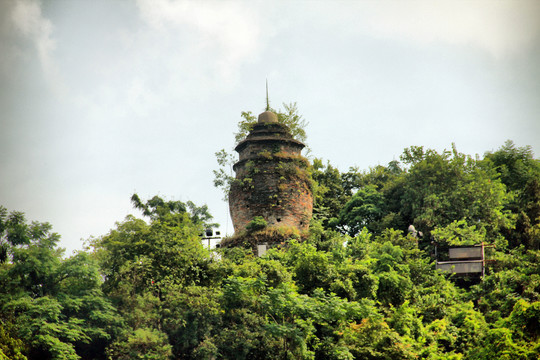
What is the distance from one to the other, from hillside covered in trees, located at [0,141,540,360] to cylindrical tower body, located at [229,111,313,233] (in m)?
1.60

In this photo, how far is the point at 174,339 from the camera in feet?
67.7

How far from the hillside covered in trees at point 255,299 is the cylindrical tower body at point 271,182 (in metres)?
1.60

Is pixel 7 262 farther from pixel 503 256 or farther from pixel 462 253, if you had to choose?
pixel 503 256

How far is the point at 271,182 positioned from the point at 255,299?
9.82 meters

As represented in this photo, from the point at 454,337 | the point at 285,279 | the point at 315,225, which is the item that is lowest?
the point at 454,337

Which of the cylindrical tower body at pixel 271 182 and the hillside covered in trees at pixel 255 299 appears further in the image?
the cylindrical tower body at pixel 271 182

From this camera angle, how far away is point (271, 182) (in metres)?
29.8

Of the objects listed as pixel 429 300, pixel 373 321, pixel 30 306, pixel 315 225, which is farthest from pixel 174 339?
pixel 315 225

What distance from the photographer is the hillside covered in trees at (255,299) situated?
19.7m

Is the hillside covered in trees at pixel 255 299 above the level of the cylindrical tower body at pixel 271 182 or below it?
below

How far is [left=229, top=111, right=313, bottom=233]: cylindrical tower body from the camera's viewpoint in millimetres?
29469

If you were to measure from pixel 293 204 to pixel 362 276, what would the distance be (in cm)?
792

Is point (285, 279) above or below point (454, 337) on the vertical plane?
above

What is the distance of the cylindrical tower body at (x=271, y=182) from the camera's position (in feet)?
96.7
